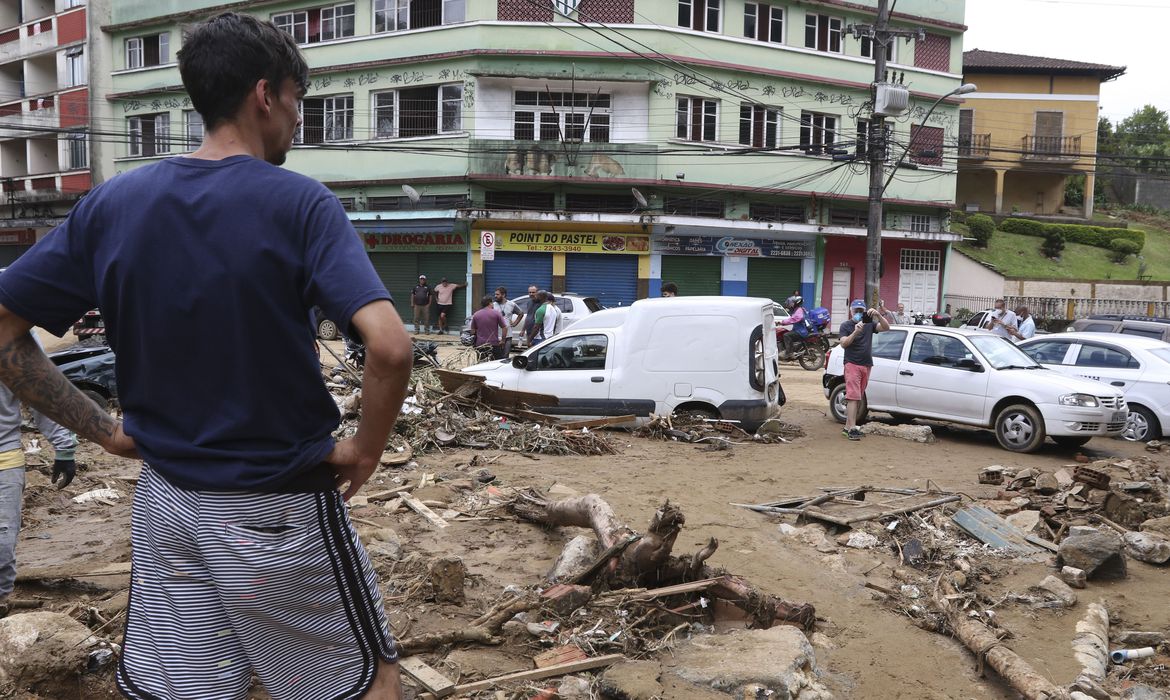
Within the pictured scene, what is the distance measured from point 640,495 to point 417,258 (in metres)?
→ 24.5

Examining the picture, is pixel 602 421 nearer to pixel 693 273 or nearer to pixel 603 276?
pixel 603 276

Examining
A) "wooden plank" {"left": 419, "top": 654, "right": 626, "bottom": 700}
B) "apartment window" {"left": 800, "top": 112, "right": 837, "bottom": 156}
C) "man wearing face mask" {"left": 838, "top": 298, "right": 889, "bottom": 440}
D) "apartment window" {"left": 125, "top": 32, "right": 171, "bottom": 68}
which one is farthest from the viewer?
"apartment window" {"left": 125, "top": 32, "right": 171, "bottom": 68}

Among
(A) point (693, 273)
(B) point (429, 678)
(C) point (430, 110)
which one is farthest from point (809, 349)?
(B) point (429, 678)

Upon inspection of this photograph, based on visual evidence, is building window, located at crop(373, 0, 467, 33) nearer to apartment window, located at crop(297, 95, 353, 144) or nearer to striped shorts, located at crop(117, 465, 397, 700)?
apartment window, located at crop(297, 95, 353, 144)

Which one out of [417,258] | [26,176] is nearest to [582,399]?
[417,258]

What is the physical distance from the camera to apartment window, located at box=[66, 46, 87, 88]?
129 feet

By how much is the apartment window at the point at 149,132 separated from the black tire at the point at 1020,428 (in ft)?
106

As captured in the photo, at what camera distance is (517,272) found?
31.0 metres

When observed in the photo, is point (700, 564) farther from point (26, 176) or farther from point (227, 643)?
point (26, 176)

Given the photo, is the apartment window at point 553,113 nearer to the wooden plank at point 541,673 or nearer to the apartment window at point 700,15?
the apartment window at point 700,15

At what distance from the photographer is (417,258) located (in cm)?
3219

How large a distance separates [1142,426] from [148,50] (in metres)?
36.5

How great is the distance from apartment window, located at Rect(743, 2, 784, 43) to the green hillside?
1310cm

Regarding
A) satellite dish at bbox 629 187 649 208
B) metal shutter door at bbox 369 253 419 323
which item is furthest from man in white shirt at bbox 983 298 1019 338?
metal shutter door at bbox 369 253 419 323
